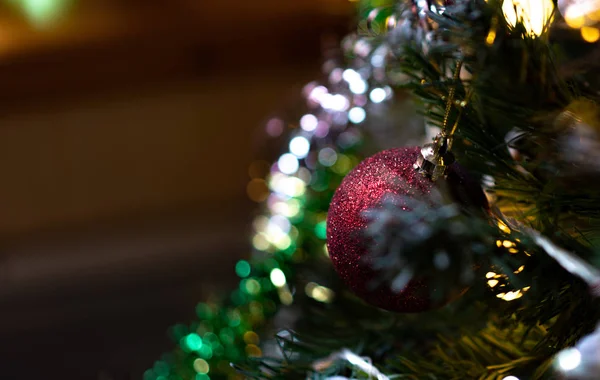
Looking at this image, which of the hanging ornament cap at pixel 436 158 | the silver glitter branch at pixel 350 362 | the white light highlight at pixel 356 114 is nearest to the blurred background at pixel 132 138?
the white light highlight at pixel 356 114

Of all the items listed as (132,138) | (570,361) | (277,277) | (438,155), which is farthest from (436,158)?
(132,138)

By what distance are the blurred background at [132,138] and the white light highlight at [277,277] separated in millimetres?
826

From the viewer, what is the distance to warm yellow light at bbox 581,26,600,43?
30cm

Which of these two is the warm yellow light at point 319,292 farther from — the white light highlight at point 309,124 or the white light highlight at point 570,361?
the white light highlight at point 570,361

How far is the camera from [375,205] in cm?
26

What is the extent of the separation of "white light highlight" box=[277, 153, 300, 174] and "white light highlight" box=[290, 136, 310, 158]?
22 mm

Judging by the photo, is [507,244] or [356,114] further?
[356,114]

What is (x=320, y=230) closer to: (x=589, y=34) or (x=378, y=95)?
(x=378, y=95)

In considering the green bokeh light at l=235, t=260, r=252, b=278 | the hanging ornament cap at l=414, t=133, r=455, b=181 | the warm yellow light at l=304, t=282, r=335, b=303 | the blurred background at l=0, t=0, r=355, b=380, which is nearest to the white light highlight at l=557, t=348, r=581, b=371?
the hanging ornament cap at l=414, t=133, r=455, b=181

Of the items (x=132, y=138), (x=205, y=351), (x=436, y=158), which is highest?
(x=132, y=138)

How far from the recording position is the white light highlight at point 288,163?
553 mm

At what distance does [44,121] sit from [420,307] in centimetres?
138

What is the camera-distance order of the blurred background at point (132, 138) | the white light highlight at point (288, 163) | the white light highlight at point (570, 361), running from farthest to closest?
the blurred background at point (132, 138), the white light highlight at point (288, 163), the white light highlight at point (570, 361)

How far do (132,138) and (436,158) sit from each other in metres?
1.31
